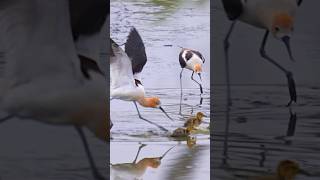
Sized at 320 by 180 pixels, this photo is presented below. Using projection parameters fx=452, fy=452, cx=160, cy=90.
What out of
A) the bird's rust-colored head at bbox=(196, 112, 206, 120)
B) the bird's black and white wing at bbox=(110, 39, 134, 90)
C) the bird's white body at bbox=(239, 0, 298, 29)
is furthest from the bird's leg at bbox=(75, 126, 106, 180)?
the bird's white body at bbox=(239, 0, 298, 29)

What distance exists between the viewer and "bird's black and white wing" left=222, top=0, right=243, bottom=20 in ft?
11.5

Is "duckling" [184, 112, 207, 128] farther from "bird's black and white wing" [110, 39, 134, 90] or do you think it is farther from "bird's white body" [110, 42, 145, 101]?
"bird's black and white wing" [110, 39, 134, 90]

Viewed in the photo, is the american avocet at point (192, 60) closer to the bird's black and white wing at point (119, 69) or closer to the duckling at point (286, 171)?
the bird's black and white wing at point (119, 69)

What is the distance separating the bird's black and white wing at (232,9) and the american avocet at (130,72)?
71cm

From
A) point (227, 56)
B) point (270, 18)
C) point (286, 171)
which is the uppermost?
point (270, 18)

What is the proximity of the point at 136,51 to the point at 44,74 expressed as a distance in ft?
2.39

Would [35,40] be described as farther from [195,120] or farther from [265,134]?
[265,134]

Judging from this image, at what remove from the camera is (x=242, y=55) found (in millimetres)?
3520

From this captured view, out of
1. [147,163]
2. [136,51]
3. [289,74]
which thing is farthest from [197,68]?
[147,163]

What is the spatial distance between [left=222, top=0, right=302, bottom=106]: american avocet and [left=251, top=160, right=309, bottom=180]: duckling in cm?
47

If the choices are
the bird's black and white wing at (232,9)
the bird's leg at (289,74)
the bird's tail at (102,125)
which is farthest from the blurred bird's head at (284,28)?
the bird's tail at (102,125)

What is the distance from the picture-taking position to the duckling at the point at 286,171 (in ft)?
11.5

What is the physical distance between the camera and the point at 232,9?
11.5ft

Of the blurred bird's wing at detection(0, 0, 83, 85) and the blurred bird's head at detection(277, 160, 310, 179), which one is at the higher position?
the blurred bird's wing at detection(0, 0, 83, 85)
